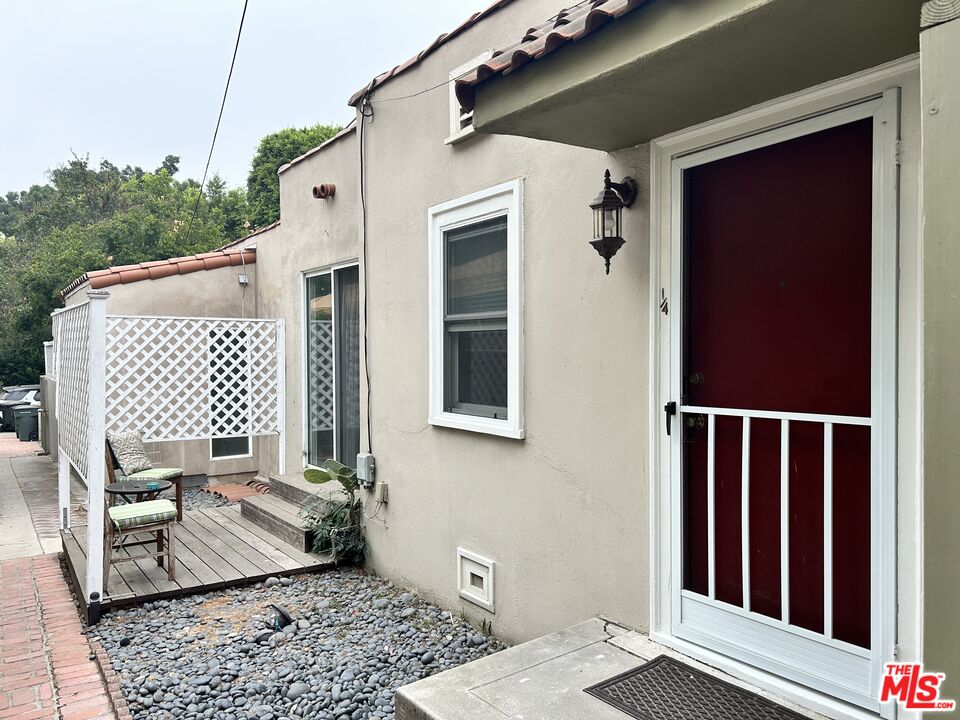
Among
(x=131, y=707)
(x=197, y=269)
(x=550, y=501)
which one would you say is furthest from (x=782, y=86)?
(x=197, y=269)

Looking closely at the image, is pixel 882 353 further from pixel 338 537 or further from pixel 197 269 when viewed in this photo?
pixel 197 269

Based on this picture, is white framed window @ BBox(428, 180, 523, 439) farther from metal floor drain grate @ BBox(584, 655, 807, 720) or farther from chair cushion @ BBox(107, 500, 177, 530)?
chair cushion @ BBox(107, 500, 177, 530)

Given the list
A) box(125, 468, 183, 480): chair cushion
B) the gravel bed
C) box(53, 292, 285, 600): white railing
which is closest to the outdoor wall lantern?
box(53, 292, 285, 600): white railing

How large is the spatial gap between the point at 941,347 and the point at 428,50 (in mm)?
3854

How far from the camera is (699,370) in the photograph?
294 centimetres

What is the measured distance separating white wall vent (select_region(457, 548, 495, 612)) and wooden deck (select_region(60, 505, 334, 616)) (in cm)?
150

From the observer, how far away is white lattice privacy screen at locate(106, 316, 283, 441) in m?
6.71

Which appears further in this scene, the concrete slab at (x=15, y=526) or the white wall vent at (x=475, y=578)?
the concrete slab at (x=15, y=526)

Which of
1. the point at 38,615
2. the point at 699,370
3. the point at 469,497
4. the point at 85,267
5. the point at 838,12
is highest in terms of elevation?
the point at 85,267

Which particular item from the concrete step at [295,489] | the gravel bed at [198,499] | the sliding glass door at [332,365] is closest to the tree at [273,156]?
→ the gravel bed at [198,499]

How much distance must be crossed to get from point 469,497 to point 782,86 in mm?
2802

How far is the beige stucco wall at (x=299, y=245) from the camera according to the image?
6434mm

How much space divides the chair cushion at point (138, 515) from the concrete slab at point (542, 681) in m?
2.82

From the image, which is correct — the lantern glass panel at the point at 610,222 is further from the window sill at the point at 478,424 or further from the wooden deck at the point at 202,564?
the wooden deck at the point at 202,564
